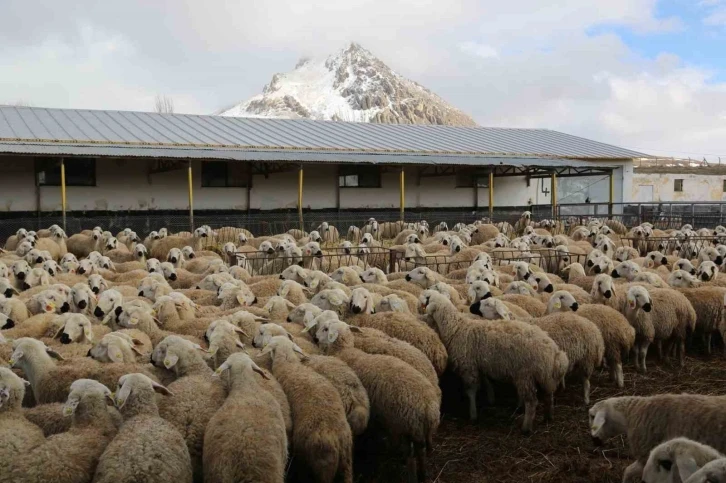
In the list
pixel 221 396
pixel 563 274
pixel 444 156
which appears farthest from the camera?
pixel 444 156

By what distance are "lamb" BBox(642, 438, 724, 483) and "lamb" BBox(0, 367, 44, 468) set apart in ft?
12.8

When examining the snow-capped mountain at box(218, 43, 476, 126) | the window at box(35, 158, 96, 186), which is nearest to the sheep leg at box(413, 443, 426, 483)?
the window at box(35, 158, 96, 186)

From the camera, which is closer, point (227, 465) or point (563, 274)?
point (227, 465)

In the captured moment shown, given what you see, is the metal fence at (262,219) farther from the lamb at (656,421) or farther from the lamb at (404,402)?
the lamb at (656,421)

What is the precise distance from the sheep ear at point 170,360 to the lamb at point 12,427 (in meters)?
1.21

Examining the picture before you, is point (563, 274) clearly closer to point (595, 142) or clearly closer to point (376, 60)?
point (595, 142)

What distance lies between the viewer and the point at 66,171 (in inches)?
919

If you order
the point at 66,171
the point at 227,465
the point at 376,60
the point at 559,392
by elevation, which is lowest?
the point at 559,392

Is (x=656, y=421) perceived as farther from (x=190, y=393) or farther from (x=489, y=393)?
(x=190, y=393)

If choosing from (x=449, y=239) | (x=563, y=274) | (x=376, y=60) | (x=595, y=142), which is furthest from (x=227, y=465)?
(x=376, y=60)

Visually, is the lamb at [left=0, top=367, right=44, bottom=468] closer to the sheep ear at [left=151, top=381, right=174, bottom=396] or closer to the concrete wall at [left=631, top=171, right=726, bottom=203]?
the sheep ear at [left=151, top=381, right=174, bottom=396]

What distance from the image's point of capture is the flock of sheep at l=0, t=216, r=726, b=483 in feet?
14.3

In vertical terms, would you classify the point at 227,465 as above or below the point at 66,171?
below

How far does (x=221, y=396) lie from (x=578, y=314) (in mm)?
4511
